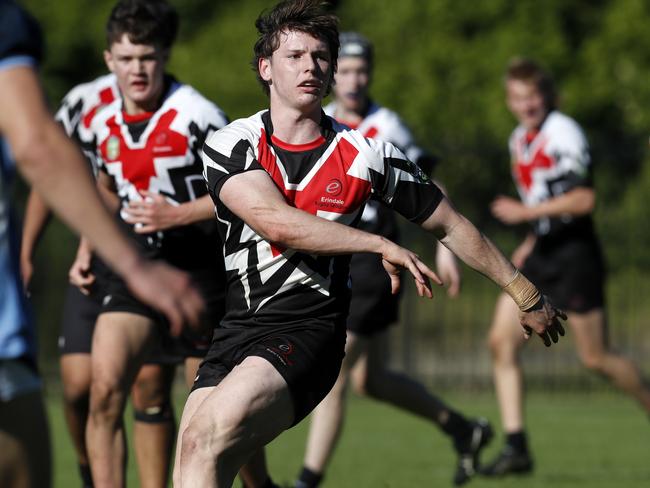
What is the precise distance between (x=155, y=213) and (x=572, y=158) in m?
4.12

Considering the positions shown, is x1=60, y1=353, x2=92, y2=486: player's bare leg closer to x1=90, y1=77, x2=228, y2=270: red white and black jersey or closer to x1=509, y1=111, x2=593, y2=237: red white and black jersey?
x1=90, y1=77, x2=228, y2=270: red white and black jersey

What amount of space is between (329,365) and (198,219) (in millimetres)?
1435

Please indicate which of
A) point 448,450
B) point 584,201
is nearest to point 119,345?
point 584,201

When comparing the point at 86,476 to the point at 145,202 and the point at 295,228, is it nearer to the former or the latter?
the point at 145,202

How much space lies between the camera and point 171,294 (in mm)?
2854

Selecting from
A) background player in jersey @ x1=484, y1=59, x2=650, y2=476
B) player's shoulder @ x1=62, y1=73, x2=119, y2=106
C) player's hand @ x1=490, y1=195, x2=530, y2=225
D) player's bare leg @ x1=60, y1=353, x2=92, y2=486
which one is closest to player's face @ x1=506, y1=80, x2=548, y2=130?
background player in jersey @ x1=484, y1=59, x2=650, y2=476

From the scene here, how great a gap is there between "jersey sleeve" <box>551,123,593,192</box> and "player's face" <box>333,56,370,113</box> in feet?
6.39

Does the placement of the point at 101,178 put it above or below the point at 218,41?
above

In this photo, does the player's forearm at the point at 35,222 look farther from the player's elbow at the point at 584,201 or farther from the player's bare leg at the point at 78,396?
the player's elbow at the point at 584,201

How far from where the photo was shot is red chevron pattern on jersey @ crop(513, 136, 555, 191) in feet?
31.0

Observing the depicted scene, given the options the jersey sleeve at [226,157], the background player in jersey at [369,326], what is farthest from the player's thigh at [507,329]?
the jersey sleeve at [226,157]

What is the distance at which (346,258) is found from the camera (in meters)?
5.04

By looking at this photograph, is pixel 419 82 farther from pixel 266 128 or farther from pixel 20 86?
pixel 20 86

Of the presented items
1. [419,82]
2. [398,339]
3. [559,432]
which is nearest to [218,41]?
[419,82]
